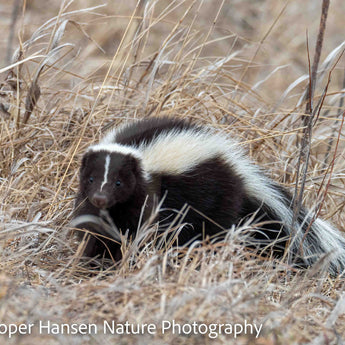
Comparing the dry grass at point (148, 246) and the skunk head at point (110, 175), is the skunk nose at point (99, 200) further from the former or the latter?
the dry grass at point (148, 246)

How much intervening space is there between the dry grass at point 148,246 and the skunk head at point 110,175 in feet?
1.15

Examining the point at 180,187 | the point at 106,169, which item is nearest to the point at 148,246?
the point at 180,187

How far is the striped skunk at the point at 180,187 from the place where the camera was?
13.9ft

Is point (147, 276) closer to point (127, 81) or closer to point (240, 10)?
point (127, 81)

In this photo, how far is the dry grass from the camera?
3033 millimetres

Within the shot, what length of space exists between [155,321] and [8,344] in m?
0.63

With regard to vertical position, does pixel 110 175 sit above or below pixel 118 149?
below

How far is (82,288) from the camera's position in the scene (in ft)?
10.7

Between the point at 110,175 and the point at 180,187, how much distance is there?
0.51 metres

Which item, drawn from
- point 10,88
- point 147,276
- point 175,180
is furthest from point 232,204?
point 10,88

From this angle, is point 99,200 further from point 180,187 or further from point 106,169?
point 180,187

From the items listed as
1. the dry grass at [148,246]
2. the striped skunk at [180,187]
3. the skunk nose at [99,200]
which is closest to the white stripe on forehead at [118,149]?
the striped skunk at [180,187]

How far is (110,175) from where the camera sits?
419 cm

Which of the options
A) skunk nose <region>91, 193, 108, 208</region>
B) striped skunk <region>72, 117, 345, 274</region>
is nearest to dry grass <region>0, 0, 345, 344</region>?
striped skunk <region>72, 117, 345, 274</region>
